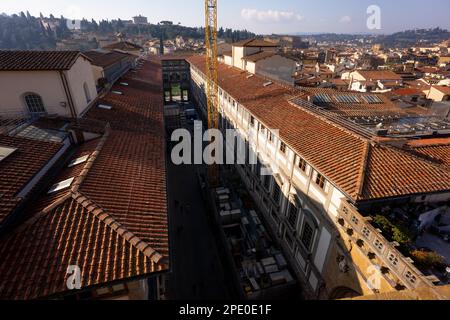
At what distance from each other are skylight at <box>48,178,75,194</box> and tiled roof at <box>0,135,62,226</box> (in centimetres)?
125

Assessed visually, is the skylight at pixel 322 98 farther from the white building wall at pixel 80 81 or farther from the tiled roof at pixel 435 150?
the white building wall at pixel 80 81

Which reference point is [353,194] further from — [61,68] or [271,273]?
[61,68]

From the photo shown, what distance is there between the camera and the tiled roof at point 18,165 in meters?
12.1

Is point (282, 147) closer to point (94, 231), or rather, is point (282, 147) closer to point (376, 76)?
point (94, 231)

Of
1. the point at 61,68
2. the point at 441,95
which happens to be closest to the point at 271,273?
the point at 61,68

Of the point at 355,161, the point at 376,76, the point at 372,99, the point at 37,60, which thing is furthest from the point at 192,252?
the point at 376,76

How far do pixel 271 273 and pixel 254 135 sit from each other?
581 inches

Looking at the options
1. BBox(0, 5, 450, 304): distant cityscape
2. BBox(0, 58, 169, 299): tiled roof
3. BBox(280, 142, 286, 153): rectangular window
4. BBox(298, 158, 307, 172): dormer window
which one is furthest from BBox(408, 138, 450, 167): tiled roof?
BBox(0, 58, 169, 299): tiled roof

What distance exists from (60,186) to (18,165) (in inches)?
127

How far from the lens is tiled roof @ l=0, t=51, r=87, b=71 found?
69.1 ft

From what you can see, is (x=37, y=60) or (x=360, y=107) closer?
(x=37, y=60)

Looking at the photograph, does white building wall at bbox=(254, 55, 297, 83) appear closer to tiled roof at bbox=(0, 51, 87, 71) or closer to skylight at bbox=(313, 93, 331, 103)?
skylight at bbox=(313, 93, 331, 103)

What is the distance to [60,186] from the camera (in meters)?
14.1
